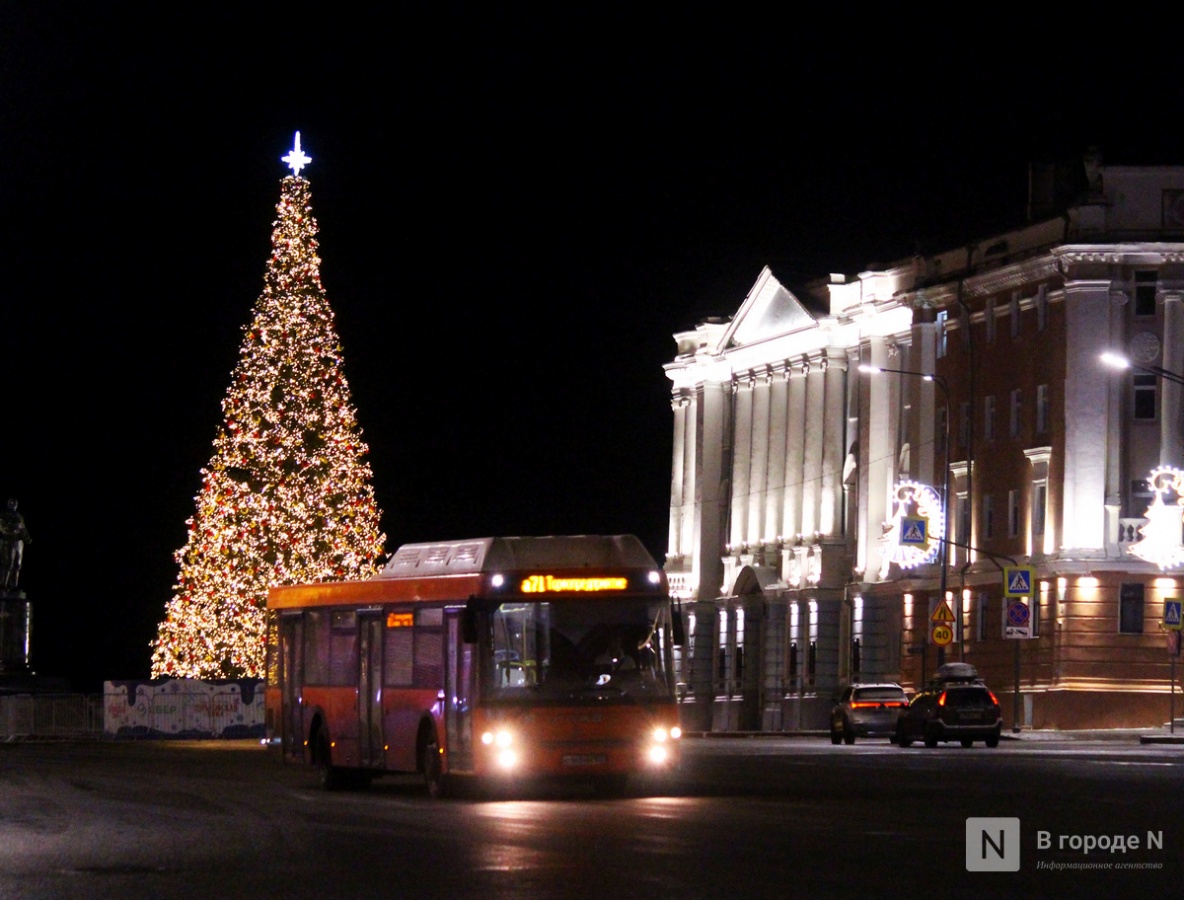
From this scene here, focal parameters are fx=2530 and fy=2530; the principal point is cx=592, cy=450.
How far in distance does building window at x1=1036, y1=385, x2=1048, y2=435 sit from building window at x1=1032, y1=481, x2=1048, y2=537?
1.64m

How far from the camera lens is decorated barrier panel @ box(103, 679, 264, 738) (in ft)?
210

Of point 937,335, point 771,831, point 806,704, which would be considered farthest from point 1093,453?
point 771,831

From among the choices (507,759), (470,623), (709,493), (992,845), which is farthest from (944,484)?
(992,845)

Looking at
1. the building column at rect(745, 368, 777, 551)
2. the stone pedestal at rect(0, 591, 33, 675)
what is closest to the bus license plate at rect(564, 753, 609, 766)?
the stone pedestal at rect(0, 591, 33, 675)

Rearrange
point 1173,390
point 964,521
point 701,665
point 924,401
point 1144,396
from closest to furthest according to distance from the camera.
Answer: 1. point 1173,390
2. point 1144,396
3. point 964,521
4. point 924,401
5. point 701,665

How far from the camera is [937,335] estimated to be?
8081cm

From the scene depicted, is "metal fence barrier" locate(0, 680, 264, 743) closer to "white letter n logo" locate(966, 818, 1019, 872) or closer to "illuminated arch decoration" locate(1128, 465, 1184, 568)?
"illuminated arch decoration" locate(1128, 465, 1184, 568)

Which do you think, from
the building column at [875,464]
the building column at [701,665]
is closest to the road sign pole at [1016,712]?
the building column at [875,464]

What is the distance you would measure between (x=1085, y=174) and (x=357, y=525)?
25.5 m

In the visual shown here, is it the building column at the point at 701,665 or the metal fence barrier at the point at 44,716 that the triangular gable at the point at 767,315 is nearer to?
the building column at the point at 701,665

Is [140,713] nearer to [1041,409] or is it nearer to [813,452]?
[1041,409]

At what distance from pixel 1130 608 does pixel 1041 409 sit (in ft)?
23.5

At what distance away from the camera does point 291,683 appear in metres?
35.2

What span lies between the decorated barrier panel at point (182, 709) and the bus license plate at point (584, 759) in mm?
36087
